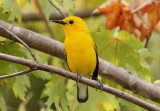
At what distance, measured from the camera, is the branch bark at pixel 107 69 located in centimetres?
375

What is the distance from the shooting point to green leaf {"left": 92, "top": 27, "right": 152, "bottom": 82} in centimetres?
392

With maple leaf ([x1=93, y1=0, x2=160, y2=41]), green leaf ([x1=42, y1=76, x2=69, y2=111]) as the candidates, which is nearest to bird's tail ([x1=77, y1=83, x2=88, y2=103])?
green leaf ([x1=42, y1=76, x2=69, y2=111])

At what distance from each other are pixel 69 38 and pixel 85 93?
0.69 meters

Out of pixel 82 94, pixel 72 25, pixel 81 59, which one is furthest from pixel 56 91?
pixel 72 25

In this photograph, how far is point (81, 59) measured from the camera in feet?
12.9

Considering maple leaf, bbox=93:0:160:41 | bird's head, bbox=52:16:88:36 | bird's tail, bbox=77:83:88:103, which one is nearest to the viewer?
bird's tail, bbox=77:83:88:103

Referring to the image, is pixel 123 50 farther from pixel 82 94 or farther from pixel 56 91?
pixel 56 91

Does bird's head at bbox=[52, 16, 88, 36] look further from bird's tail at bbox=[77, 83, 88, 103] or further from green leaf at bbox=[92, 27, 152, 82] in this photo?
bird's tail at bbox=[77, 83, 88, 103]

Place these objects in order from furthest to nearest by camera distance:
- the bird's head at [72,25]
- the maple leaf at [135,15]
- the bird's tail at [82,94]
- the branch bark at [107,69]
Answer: the maple leaf at [135,15] < the bird's head at [72,25] < the bird's tail at [82,94] < the branch bark at [107,69]

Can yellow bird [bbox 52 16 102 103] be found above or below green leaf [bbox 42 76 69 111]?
above

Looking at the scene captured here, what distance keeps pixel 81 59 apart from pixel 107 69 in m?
0.32

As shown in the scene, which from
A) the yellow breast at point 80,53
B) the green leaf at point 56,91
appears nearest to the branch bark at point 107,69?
the yellow breast at point 80,53

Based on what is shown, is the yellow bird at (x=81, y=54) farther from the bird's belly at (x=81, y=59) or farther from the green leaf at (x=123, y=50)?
the green leaf at (x=123, y=50)

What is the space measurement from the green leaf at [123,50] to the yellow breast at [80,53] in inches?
6.3
